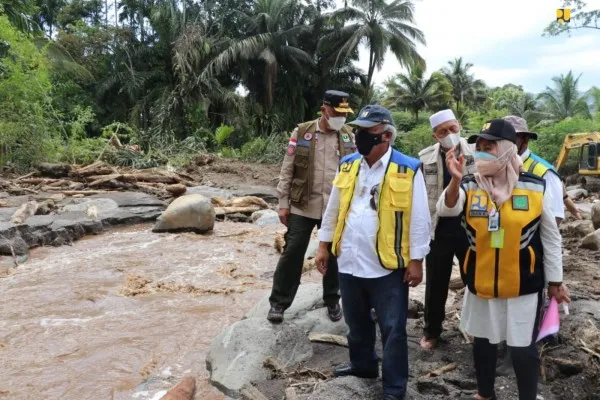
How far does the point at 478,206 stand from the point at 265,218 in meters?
9.60

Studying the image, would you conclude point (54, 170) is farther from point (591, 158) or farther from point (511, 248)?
point (591, 158)

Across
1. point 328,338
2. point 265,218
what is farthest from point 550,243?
point 265,218

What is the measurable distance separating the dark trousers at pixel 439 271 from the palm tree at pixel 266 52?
2340 cm

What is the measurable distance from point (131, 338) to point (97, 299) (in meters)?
1.59

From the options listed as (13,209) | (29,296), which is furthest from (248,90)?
(29,296)

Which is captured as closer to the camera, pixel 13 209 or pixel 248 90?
pixel 13 209

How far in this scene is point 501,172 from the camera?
8.81ft

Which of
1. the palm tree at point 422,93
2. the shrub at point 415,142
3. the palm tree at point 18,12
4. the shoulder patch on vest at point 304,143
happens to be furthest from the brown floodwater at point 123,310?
the palm tree at point 422,93

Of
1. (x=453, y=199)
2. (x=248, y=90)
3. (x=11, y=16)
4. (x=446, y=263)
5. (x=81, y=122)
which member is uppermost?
(x=11, y=16)

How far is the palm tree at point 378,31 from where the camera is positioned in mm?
26781

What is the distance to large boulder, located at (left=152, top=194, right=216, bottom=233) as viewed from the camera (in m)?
10.7

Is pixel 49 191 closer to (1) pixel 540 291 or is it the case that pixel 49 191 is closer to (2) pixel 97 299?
(2) pixel 97 299

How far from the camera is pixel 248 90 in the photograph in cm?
2862

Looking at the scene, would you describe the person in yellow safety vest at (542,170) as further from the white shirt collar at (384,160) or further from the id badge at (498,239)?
the white shirt collar at (384,160)
